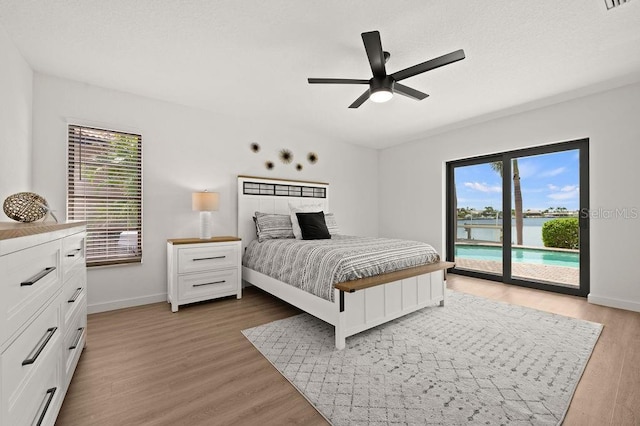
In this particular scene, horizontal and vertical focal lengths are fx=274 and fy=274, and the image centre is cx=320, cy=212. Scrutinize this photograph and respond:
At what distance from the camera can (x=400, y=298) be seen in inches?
104

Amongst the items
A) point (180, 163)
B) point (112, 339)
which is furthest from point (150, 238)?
point (112, 339)

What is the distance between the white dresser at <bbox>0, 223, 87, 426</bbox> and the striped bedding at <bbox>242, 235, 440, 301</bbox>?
5.44ft

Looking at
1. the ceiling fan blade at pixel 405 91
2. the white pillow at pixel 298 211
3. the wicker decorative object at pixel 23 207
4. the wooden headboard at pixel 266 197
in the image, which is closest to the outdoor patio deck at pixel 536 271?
the white pillow at pixel 298 211

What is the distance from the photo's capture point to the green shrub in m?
3.61

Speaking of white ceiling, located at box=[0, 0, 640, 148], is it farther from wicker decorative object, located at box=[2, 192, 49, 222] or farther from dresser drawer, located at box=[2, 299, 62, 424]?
dresser drawer, located at box=[2, 299, 62, 424]

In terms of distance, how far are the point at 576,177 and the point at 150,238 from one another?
550 cm

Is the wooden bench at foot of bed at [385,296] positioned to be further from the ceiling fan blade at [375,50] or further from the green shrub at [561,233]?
the green shrub at [561,233]

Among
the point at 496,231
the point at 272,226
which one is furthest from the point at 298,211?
the point at 496,231

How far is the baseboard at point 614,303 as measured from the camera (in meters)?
3.00

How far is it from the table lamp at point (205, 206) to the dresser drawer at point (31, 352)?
200cm

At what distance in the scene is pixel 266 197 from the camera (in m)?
4.25

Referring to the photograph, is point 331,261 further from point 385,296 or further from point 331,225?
point 331,225

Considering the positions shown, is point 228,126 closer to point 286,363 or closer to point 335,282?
point 335,282

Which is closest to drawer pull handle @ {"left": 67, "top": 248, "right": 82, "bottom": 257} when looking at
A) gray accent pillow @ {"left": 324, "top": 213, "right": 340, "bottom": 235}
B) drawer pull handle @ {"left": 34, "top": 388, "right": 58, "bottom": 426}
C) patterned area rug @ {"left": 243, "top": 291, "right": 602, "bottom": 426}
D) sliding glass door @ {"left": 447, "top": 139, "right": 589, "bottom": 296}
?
drawer pull handle @ {"left": 34, "top": 388, "right": 58, "bottom": 426}
